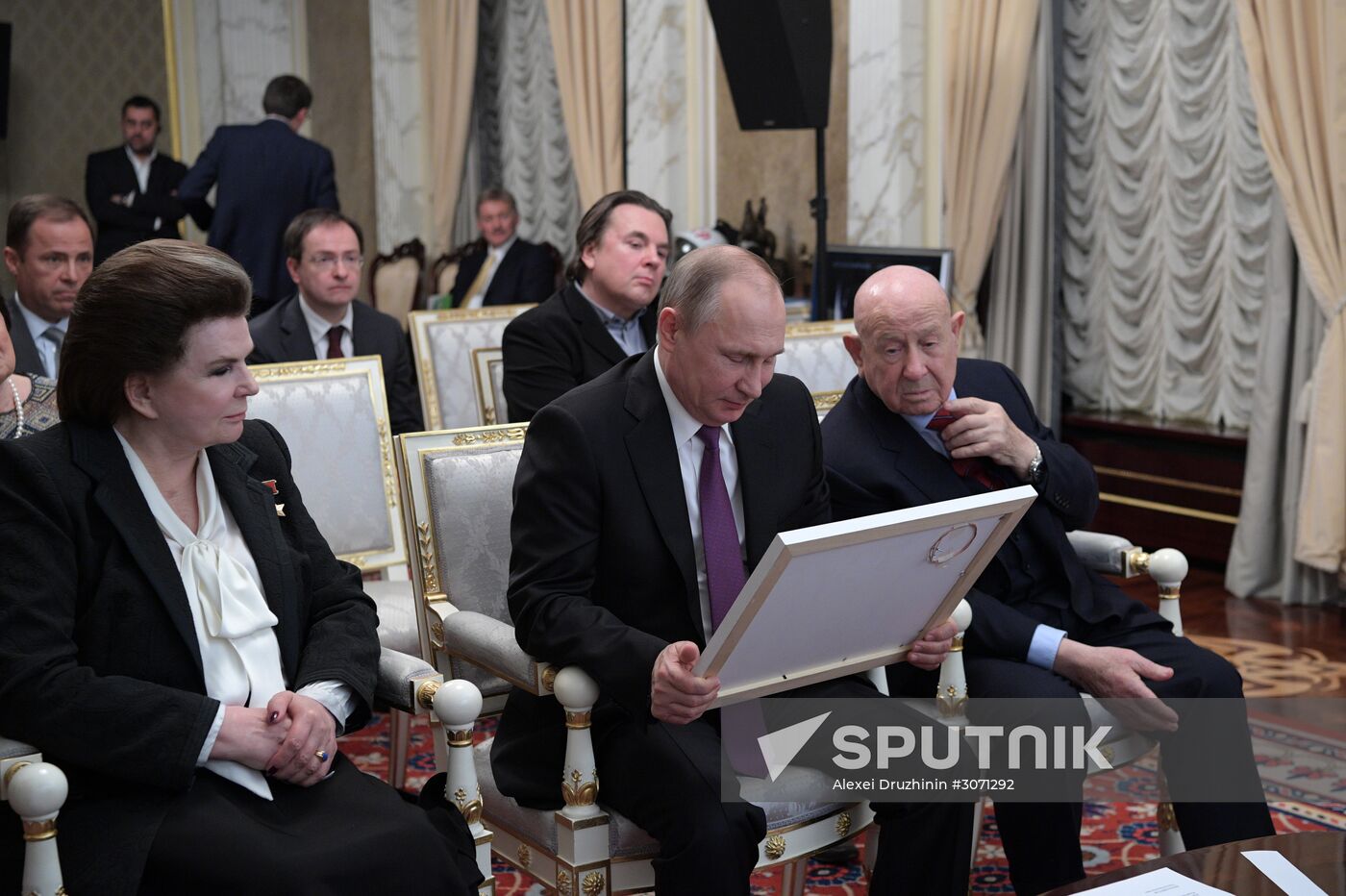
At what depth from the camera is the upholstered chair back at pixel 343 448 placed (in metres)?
3.20

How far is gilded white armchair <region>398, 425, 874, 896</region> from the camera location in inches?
81.7

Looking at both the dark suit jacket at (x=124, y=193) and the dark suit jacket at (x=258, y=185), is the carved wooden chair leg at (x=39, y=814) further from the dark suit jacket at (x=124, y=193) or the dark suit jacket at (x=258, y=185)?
the dark suit jacket at (x=124, y=193)

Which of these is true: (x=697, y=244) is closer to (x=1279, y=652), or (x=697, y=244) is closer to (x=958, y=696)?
(x=1279, y=652)

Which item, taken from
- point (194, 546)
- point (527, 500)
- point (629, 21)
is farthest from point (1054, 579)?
point (629, 21)

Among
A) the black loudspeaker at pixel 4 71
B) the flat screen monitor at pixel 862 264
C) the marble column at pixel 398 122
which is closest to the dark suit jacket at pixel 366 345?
the flat screen monitor at pixel 862 264

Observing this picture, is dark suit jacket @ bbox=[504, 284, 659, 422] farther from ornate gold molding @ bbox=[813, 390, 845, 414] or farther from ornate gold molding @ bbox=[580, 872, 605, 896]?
ornate gold molding @ bbox=[580, 872, 605, 896]

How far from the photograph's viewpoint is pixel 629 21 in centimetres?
725

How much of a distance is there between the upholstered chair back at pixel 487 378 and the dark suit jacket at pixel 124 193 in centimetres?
473

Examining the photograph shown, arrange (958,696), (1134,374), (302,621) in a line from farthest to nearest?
(1134,374), (958,696), (302,621)

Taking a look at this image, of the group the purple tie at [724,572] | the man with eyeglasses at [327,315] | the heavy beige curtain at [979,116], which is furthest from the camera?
the heavy beige curtain at [979,116]

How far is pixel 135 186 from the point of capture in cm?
826

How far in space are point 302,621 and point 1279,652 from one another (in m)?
3.26

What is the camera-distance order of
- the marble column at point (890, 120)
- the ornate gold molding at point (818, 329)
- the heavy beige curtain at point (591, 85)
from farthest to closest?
the heavy beige curtain at point (591, 85), the marble column at point (890, 120), the ornate gold molding at point (818, 329)

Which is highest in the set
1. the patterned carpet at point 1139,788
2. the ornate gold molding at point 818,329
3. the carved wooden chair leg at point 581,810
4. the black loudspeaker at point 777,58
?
the black loudspeaker at point 777,58
